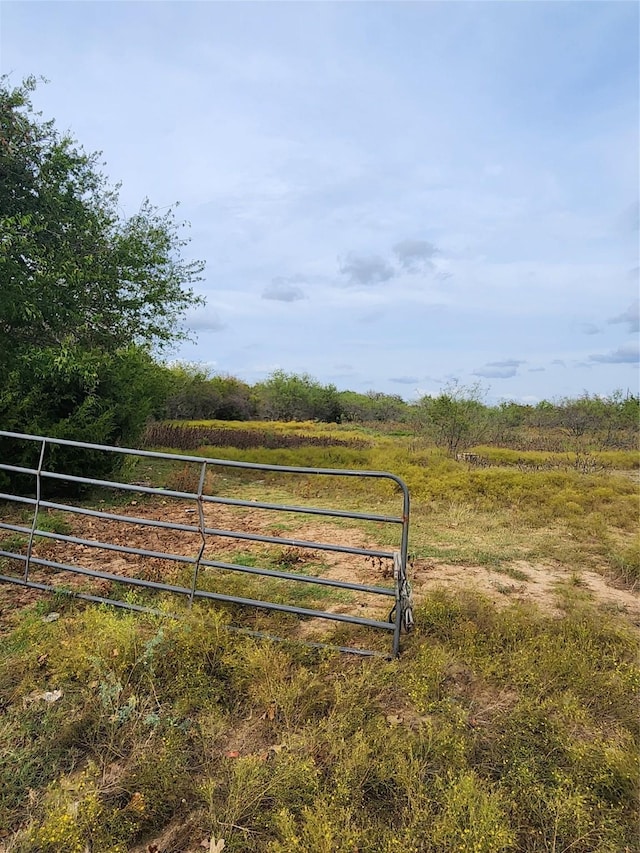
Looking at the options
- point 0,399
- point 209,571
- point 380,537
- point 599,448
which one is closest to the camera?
point 209,571

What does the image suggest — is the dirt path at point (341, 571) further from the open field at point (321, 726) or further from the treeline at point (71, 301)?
the treeline at point (71, 301)

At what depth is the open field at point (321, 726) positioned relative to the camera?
2.20 metres

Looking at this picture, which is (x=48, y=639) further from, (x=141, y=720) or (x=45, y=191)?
(x=45, y=191)

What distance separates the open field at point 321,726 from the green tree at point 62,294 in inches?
165

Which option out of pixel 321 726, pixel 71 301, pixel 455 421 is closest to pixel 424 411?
pixel 455 421

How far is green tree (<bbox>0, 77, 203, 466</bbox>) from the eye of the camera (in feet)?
27.0

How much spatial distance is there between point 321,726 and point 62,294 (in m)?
8.73

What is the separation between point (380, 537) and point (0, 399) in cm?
625

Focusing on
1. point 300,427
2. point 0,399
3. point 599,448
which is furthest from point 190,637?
point 300,427

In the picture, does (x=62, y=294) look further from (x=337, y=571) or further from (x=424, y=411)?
(x=424, y=411)

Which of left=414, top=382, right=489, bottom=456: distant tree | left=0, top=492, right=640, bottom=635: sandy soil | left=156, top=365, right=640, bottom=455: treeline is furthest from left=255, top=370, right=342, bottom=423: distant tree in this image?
left=0, top=492, right=640, bottom=635: sandy soil

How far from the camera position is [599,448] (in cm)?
1984

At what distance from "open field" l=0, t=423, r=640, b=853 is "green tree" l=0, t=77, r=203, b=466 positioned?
418 cm

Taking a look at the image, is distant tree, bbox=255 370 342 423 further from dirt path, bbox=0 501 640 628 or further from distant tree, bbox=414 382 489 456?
dirt path, bbox=0 501 640 628
